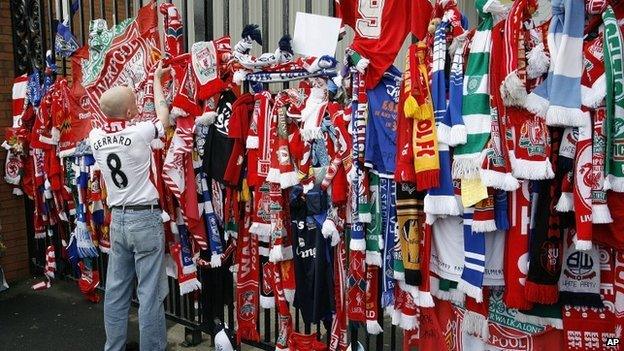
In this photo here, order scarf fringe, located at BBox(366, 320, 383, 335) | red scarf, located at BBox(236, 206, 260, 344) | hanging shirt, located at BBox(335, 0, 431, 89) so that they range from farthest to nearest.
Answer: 1. red scarf, located at BBox(236, 206, 260, 344)
2. scarf fringe, located at BBox(366, 320, 383, 335)
3. hanging shirt, located at BBox(335, 0, 431, 89)

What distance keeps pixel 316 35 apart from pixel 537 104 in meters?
1.53

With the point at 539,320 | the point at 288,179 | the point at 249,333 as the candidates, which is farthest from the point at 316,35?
the point at 249,333

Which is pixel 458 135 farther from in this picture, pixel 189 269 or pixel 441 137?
pixel 189 269

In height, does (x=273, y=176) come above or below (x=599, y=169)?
below

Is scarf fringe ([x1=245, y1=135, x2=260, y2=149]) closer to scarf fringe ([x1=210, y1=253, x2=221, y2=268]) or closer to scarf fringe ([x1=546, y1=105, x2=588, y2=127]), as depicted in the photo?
scarf fringe ([x1=210, y1=253, x2=221, y2=268])

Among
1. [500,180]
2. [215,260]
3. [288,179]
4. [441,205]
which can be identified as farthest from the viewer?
[215,260]

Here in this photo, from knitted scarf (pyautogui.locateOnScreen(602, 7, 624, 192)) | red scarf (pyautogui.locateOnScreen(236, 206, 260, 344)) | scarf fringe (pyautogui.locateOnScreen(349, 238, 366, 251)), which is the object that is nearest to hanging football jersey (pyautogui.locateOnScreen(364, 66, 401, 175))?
scarf fringe (pyautogui.locateOnScreen(349, 238, 366, 251))

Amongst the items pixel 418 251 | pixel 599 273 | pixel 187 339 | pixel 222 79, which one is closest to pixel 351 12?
A: pixel 222 79

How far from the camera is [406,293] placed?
302cm

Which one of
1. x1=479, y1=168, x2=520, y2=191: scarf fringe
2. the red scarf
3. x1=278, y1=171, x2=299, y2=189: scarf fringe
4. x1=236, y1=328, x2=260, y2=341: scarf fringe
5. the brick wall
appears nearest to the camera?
x1=479, y1=168, x2=520, y2=191: scarf fringe

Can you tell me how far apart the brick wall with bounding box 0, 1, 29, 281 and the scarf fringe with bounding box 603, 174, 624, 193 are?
6366 millimetres

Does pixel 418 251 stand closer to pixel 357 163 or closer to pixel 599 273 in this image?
pixel 357 163

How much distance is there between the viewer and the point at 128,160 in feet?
12.5

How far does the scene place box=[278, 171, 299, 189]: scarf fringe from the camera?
3.39m
